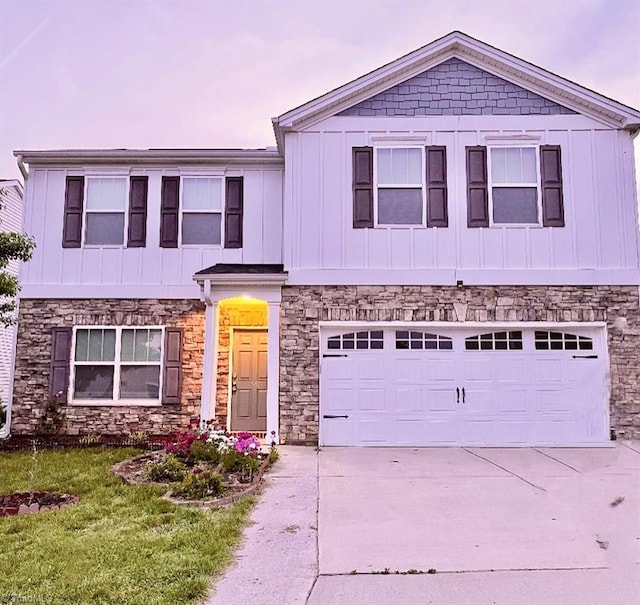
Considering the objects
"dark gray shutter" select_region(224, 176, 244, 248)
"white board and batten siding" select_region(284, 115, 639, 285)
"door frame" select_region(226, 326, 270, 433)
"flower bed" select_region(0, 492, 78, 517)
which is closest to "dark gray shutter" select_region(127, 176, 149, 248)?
"dark gray shutter" select_region(224, 176, 244, 248)

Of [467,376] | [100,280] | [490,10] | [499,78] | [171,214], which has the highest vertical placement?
[490,10]

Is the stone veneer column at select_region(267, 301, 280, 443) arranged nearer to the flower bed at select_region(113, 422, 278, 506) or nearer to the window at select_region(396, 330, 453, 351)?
the flower bed at select_region(113, 422, 278, 506)

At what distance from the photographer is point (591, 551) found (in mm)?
4844

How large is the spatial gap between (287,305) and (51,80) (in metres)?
10.9

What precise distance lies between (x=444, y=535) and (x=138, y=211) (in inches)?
339

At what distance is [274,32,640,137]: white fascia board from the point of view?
34.2 ft

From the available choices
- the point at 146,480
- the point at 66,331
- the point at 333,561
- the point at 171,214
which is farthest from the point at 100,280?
the point at 333,561

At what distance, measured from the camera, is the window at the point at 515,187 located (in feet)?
34.3

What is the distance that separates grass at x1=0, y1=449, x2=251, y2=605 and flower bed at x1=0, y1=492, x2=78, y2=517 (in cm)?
19

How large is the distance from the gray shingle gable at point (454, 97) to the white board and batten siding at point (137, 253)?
8.05 feet

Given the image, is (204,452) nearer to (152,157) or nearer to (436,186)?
(152,157)

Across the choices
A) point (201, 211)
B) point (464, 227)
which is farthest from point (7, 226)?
point (464, 227)

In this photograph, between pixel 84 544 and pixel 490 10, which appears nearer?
pixel 84 544

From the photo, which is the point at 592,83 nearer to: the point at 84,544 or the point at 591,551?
the point at 591,551
